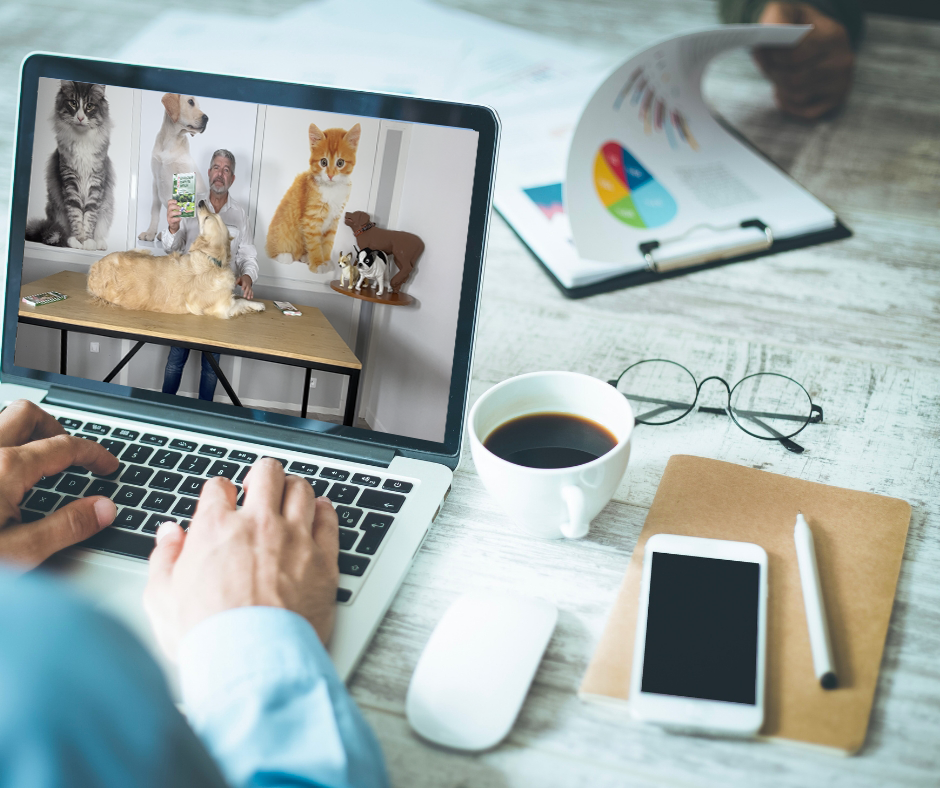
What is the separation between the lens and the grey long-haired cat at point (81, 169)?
612 millimetres

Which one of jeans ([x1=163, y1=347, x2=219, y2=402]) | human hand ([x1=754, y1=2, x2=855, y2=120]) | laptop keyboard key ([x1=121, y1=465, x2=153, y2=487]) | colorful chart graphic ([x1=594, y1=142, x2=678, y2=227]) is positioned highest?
human hand ([x1=754, y1=2, x2=855, y2=120])

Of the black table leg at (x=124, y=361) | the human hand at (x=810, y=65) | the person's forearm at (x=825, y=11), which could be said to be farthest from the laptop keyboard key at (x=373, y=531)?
the person's forearm at (x=825, y=11)

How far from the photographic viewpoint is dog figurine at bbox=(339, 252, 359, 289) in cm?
58

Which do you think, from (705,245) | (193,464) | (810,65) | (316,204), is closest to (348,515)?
(193,464)

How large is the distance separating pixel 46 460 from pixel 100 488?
0.13 feet

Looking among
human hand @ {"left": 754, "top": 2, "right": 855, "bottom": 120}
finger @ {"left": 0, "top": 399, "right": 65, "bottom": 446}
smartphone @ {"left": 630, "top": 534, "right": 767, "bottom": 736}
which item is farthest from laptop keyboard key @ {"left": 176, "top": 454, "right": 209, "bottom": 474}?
human hand @ {"left": 754, "top": 2, "right": 855, "bottom": 120}

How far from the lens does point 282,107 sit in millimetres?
593

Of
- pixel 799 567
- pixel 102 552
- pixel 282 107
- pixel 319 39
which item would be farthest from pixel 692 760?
pixel 319 39

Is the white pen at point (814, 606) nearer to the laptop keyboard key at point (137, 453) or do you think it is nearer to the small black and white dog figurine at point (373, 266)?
the small black and white dog figurine at point (373, 266)

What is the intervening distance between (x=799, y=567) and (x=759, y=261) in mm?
447

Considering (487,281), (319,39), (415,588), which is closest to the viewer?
(415,588)

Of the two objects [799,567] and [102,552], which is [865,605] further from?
[102,552]

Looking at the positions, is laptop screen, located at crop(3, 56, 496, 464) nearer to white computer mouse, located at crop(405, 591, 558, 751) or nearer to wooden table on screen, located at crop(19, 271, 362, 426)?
wooden table on screen, located at crop(19, 271, 362, 426)

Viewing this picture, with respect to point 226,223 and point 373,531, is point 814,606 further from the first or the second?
point 226,223
